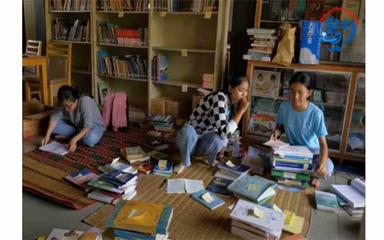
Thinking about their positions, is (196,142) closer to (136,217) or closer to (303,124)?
(303,124)

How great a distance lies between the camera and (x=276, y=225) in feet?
5.26

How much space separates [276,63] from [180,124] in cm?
129

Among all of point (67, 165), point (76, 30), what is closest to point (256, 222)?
point (67, 165)

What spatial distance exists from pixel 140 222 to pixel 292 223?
88 centimetres

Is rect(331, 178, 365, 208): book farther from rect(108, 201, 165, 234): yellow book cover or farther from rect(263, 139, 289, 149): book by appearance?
rect(108, 201, 165, 234): yellow book cover

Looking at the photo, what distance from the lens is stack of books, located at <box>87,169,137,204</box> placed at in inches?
77.4

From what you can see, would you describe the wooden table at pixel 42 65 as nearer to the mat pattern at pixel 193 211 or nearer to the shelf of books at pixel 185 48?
the shelf of books at pixel 185 48

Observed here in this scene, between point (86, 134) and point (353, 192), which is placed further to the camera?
point (86, 134)

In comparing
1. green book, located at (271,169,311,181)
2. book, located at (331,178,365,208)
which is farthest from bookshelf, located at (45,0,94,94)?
book, located at (331,178,365,208)

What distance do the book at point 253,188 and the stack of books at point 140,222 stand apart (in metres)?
0.60

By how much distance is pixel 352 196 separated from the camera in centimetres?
207

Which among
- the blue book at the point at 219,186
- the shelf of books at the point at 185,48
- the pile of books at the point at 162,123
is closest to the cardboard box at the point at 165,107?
the shelf of books at the point at 185,48

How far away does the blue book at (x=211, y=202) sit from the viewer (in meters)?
1.98
